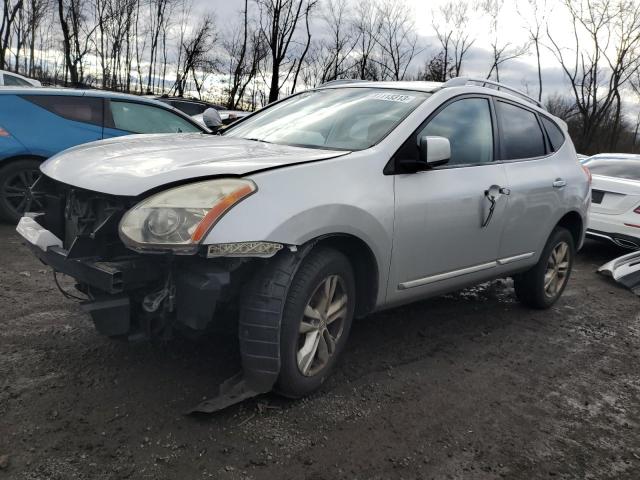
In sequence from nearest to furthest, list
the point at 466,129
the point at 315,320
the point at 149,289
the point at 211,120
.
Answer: the point at 149,289, the point at 315,320, the point at 466,129, the point at 211,120

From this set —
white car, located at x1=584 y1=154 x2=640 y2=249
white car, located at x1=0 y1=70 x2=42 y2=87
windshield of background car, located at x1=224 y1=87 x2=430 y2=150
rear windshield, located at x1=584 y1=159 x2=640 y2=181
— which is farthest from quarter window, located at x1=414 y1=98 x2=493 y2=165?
white car, located at x1=0 y1=70 x2=42 y2=87

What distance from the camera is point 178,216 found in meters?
2.44

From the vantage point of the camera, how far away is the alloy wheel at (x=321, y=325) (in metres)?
2.85

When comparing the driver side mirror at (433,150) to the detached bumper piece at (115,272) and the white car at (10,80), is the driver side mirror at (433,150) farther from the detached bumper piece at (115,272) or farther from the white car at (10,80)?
the white car at (10,80)

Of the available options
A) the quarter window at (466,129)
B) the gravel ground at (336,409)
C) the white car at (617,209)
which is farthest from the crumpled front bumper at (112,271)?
the white car at (617,209)

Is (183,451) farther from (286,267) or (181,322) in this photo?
(286,267)

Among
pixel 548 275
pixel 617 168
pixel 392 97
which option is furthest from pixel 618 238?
pixel 392 97

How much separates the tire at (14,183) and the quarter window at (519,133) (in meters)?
4.76

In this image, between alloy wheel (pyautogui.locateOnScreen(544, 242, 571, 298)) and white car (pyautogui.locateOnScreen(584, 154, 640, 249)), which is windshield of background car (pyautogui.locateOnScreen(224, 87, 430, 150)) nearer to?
alloy wheel (pyautogui.locateOnScreen(544, 242, 571, 298))

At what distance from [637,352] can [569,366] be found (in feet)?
→ 2.78

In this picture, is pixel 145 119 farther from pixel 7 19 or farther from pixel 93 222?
pixel 7 19

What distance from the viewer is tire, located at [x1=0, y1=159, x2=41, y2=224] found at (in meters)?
6.12

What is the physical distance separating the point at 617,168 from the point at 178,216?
760 cm

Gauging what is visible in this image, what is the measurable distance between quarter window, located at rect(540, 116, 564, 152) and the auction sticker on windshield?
179 cm
